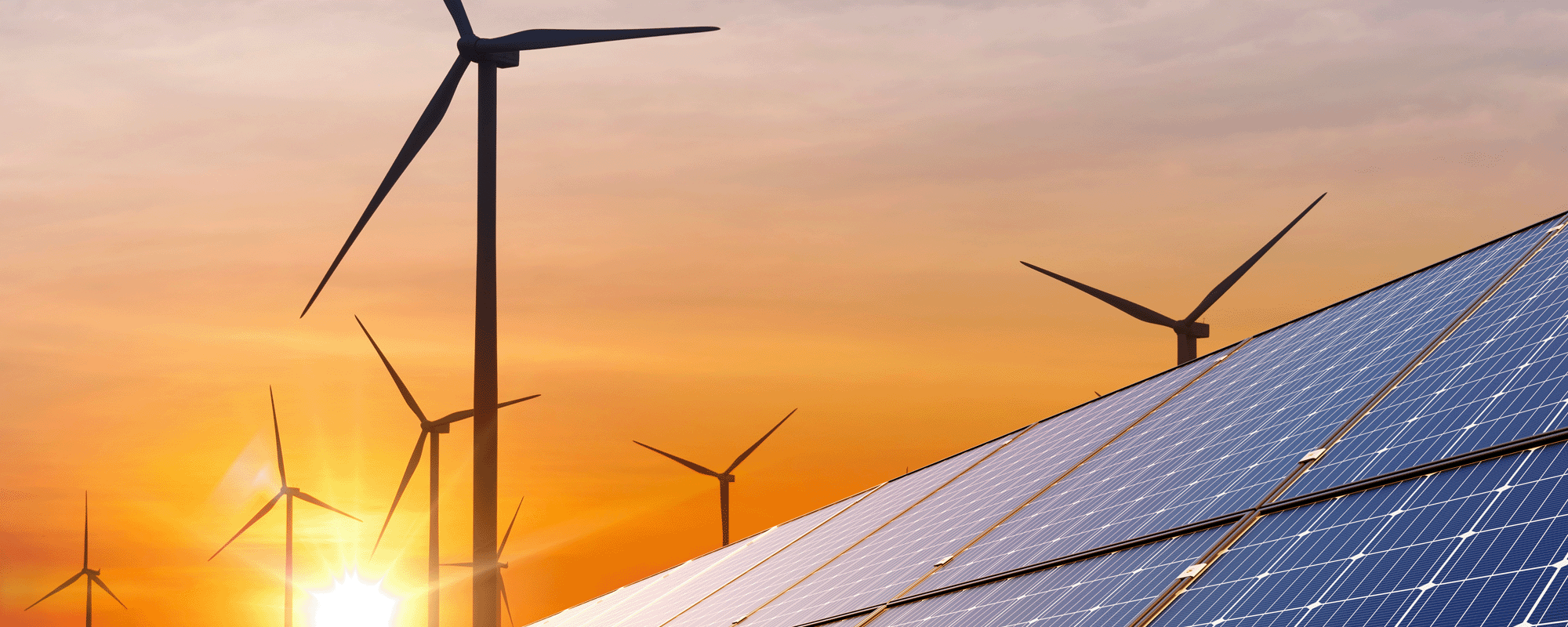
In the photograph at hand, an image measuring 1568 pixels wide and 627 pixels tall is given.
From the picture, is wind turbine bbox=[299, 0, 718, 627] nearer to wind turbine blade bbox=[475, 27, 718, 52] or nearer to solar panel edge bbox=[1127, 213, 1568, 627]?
wind turbine blade bbox=[475, 27, 718, 52]

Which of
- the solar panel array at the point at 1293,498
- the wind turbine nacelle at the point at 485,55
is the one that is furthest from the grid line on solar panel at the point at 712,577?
the wind turbine nacelle at the point at 485,55

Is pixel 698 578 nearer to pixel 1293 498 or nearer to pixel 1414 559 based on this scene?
pixel 1293 498

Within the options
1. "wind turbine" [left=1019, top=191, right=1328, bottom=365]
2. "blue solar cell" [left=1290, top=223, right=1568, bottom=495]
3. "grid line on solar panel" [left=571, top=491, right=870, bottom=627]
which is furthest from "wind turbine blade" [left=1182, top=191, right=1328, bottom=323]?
"blue solar cell" [left=1290, top=223, right=1568, bottom=495]

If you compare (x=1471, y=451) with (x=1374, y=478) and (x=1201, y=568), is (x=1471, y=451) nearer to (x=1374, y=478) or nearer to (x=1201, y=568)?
(x=1374, y=478)

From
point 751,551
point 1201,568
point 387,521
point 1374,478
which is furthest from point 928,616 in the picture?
point 387,521

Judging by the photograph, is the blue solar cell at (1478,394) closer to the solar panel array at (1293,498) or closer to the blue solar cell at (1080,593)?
the solar panel array at (1293,498)
